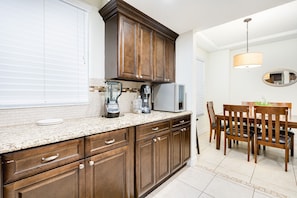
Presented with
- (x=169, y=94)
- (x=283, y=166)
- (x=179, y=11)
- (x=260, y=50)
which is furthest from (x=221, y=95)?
(x=179, y=11)

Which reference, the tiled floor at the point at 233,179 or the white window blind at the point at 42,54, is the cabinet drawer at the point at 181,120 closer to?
the tiled floor at the point at 233,179

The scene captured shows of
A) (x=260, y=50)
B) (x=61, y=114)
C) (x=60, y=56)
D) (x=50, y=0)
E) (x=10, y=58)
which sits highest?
(x=260, y=50)

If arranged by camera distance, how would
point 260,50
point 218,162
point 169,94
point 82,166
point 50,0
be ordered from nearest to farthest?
point 82,166 < point 50,0 < point 169,94 < point 218,162 < point 260,50

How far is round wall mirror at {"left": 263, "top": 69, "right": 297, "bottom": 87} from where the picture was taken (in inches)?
139

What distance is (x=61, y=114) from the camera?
156 cm

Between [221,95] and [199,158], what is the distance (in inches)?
102

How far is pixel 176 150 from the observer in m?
2.04

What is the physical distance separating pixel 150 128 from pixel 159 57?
3.86ft

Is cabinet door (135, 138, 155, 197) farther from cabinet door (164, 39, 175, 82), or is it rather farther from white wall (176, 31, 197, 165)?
cabinet door (164, 39, 175, 82)

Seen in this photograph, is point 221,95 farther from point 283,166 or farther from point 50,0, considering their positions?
point 50,0

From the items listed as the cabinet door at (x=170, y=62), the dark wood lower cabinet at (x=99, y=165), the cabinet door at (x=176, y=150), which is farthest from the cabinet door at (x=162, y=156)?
the cabinet door at (x=170, y=62)

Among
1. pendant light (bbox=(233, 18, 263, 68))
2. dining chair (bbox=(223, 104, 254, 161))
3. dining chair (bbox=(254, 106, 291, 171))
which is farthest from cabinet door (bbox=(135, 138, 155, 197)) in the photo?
pendant light (bbox=(233, 18, 263, 68))

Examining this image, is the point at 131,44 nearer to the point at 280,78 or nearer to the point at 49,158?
the point at 49,158

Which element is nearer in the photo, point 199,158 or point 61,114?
point 61,114
